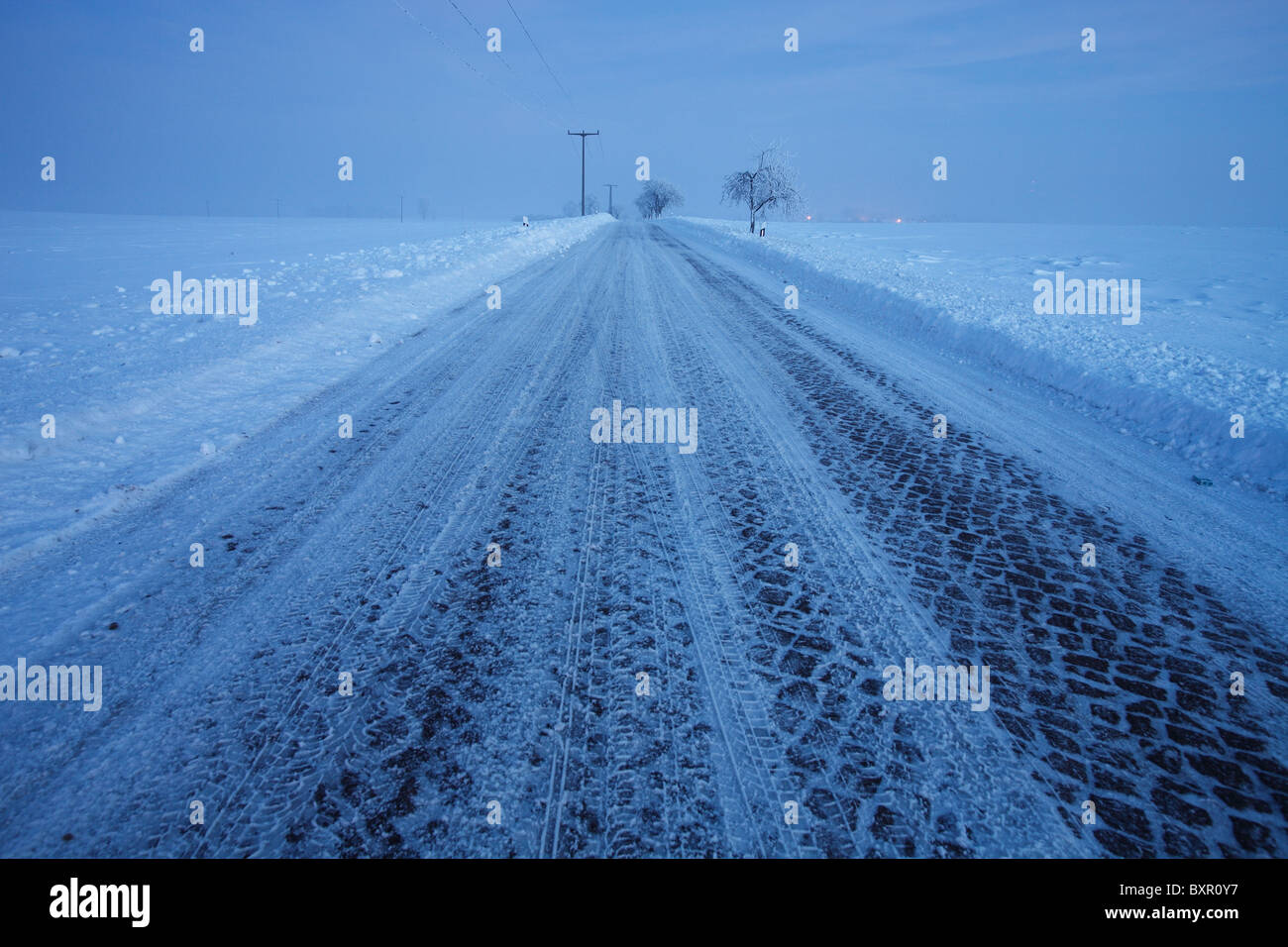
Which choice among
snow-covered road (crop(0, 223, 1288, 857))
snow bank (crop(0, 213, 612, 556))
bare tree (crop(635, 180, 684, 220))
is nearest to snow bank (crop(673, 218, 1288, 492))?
snow-covered road (crop(0, 223, 1288, 857))

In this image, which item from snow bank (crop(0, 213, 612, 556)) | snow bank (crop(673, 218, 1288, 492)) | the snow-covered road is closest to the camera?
the snow-covered road

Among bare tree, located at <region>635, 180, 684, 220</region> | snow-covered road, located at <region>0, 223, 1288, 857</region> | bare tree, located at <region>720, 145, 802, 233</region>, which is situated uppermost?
bare tree, located at <region>635, 180, 684, 220</region>

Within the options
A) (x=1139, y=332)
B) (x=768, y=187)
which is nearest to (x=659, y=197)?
(x=768, y=187)

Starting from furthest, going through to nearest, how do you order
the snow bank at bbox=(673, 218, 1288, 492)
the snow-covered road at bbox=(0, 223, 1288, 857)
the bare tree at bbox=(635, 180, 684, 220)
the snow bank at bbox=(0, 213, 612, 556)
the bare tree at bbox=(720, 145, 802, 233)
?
the bare tree at bbox=(635, 180, 684, 220)
the bare tree at bbox=(720, 145, 802, 233)
the snow bank at bbox=(673, 218, 1288, 492)
the snow bank at bbox=(0, 213, 612, 556)
the snow-covered road at bbox=(0, 223, 1288, 857)

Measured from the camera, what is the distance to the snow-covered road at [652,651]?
1.95 meters

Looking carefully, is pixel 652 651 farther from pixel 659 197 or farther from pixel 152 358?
pixel 659 197

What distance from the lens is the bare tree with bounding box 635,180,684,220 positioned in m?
94.0

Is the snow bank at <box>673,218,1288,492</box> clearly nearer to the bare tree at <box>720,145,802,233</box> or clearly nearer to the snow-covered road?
the snow-covered road

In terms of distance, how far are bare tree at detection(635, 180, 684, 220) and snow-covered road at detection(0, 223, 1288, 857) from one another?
3749 inches

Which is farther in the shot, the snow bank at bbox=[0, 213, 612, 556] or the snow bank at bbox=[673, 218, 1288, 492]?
the snow bank at bbox=[673, 218, 1288, 492]

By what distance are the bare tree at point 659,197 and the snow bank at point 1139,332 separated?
81206mm
